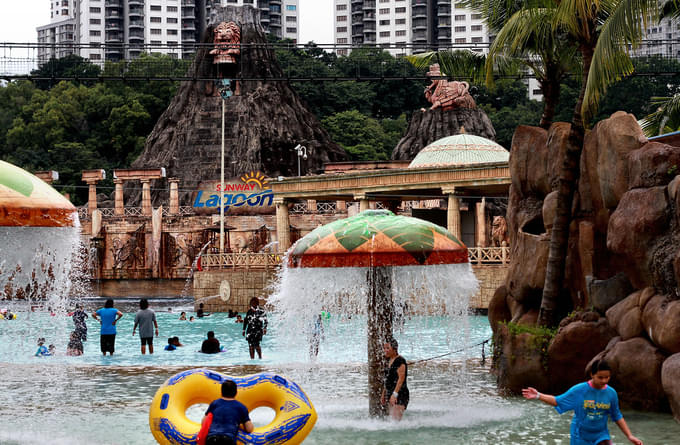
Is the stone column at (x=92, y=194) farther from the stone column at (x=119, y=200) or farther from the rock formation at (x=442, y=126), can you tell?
the rock formation at (x=442, y=126)

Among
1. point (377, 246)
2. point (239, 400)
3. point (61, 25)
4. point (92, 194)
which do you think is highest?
point (61, 25)

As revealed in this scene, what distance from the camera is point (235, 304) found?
39719mm

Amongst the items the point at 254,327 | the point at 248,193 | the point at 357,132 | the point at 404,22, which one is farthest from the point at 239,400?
the point at 404,22

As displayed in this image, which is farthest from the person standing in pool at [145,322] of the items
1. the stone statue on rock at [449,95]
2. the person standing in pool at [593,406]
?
the stone statue on rock at [449,95]

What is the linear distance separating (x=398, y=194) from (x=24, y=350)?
18361 millimetres

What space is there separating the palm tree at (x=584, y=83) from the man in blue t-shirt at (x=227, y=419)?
8114 mm

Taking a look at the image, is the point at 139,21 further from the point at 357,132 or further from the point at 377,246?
the point at 377,246

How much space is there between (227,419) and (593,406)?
3.17 m

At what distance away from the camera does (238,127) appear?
69.4 meters

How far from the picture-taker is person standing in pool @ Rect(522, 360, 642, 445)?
27.8 ft

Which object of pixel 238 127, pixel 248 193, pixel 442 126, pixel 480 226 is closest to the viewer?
pixel 480 226

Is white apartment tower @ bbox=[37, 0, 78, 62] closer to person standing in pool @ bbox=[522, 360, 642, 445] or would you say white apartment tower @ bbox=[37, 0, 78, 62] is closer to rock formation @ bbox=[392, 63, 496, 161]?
rock formation @ bbox=[392, 63, 496, 161]

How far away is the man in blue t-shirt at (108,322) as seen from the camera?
67.4 ft

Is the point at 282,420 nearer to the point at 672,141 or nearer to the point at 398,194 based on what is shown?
the point at 672,141
